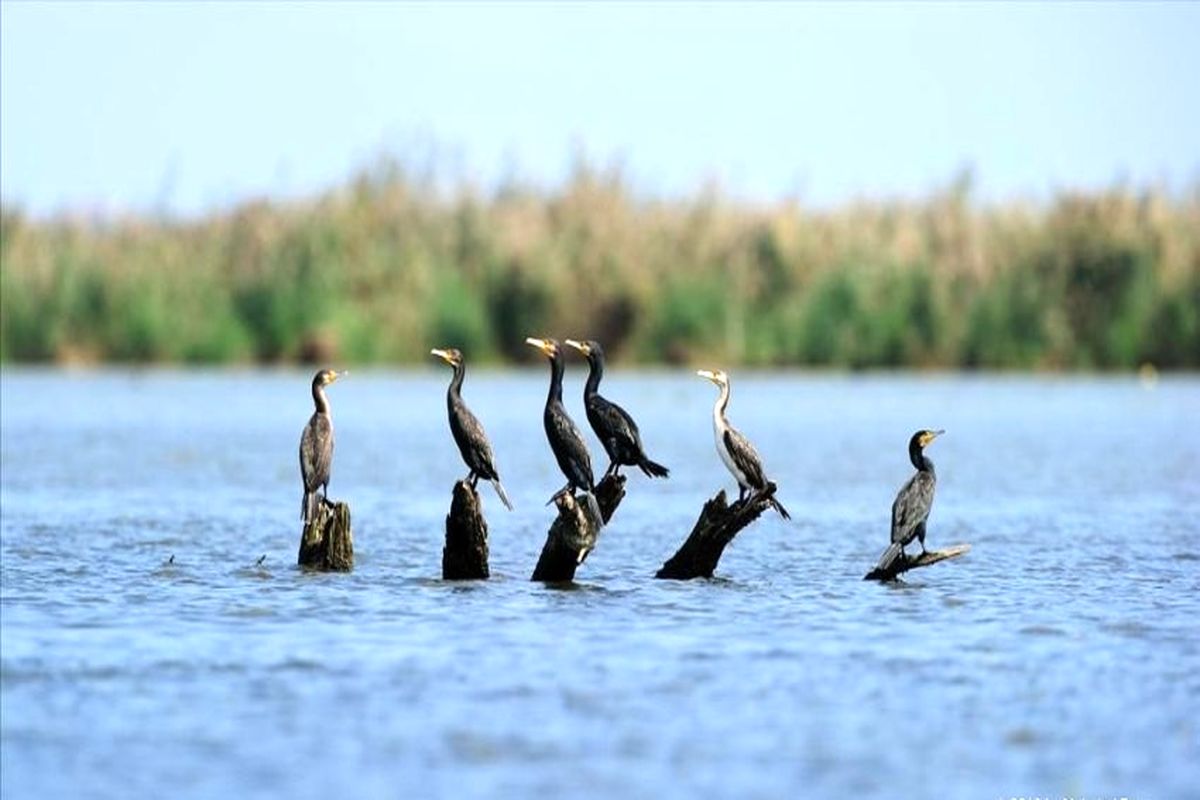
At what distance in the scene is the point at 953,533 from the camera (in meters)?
21.9

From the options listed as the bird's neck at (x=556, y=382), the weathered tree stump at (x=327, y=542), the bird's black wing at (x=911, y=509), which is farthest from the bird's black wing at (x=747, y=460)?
the weathered tree stump at (x=327, y=542)

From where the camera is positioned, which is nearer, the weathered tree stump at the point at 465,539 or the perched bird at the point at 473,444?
the weathered tree stump at the point at 465,539

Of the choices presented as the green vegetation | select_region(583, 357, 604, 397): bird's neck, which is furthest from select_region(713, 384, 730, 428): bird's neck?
the green vegetation

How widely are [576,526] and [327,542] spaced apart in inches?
76.9

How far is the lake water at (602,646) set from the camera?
10.7 meters

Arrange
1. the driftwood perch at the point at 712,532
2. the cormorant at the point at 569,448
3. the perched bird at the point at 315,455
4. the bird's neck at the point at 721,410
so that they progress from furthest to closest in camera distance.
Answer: the perched bird at the point at 315,455 < the bird's neck at the point at 721,410 < the cormorant at the point at 569,448 < the driftwood perch at the point at 712,532

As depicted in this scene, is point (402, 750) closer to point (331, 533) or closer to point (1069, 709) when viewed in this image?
point (1069, 709)

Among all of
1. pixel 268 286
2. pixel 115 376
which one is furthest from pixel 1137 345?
pixel 115 376

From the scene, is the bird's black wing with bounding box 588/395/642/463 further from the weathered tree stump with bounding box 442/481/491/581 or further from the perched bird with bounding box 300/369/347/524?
the perched bird with bounding box 300/369/347/524

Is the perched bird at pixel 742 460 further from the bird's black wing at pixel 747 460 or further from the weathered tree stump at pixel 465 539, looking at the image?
the weathered tree stump at pixel 465 539

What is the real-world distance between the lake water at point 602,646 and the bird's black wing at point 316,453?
60 centimetres

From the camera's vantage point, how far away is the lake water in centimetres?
1072

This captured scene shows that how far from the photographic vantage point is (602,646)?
13961 mm

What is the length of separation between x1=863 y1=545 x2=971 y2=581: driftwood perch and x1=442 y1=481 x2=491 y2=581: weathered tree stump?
238cm
